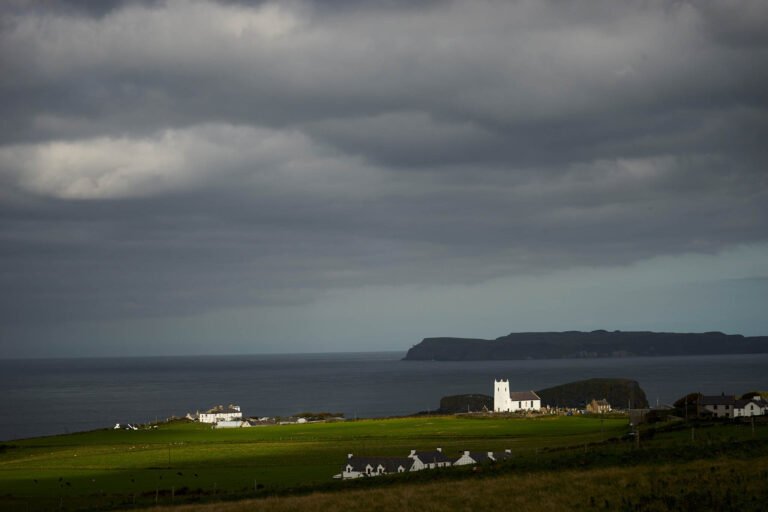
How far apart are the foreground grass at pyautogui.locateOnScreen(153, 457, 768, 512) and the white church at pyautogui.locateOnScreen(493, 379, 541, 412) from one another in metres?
101

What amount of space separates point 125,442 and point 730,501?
269 feet

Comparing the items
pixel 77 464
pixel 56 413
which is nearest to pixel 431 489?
pixel 77 464

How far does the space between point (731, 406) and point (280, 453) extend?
4435 centimetres

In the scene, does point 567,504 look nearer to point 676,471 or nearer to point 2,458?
point 676,471

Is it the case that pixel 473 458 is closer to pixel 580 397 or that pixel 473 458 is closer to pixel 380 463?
pixel 380 463

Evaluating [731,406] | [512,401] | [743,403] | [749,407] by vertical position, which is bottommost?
[512,401]

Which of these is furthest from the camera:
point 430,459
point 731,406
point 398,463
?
point 731,406

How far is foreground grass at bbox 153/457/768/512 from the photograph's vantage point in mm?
27906

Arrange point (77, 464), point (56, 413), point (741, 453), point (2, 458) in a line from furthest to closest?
point (56, 413) < point (2, 458) < point (77, 464) < point (741, 453)

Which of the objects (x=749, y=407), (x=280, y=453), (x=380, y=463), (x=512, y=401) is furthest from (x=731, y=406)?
(x=512, y=401)

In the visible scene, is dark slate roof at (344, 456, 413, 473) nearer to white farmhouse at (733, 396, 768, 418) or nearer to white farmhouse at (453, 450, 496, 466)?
white farmhouse at (453, 450, 496, 466)

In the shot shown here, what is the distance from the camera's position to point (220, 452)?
75.4 metres

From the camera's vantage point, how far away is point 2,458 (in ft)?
263

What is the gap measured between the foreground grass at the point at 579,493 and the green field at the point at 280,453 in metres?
2.30
